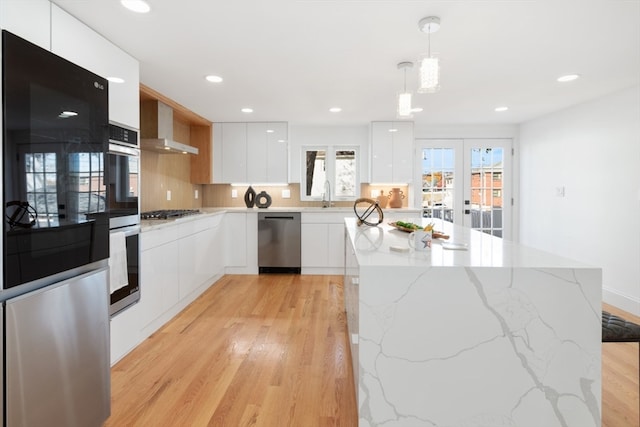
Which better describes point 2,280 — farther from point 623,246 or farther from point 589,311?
point 623,246

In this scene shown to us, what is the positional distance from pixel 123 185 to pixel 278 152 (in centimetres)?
296

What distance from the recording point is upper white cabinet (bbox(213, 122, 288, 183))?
17.1 feet

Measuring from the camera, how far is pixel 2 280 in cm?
132

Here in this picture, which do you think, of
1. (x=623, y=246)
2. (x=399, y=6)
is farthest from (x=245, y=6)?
(x=623, y=246)

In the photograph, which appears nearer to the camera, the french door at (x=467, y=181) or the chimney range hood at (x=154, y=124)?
the chimney range hood at (x=154, y=124)

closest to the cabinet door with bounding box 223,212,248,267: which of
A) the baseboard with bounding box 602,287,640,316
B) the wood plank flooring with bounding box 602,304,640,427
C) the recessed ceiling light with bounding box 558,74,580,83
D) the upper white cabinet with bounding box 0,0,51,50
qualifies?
the upper white cabinet with bounding box 0,0,51,50

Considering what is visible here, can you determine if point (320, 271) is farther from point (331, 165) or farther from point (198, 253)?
point (198, 253)

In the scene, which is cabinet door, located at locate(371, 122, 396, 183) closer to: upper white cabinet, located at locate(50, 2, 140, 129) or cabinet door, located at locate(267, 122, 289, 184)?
cabinet door, located at locate(267, 122, 289, 184)

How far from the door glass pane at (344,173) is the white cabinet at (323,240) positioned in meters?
0.73

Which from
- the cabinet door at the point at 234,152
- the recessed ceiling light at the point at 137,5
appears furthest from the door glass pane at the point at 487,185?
the recessed ceiling light at the point at 137,5

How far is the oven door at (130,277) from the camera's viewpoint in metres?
2.37

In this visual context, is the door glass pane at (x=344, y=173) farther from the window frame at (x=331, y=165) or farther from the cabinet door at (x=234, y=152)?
the cabinet door at (x=234, y=152)

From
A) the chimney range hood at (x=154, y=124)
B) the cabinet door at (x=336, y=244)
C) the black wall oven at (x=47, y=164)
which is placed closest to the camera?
the black wall oven at (x=47, y=164)

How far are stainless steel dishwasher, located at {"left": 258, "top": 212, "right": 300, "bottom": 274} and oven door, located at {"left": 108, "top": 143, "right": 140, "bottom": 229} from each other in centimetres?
249
